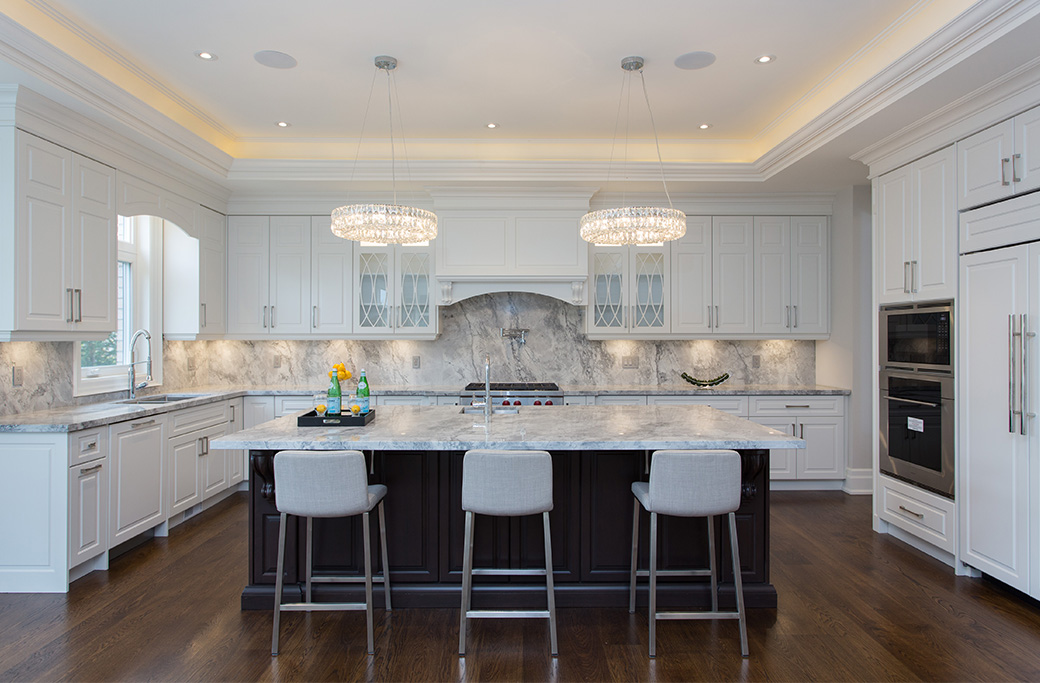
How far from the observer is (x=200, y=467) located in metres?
4.61

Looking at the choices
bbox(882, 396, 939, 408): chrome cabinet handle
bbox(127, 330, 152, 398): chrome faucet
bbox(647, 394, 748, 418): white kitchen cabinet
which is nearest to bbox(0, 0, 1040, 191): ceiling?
bbox(127, 330, 152, 398): chrome faucet

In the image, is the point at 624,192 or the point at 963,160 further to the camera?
the point at 624,192

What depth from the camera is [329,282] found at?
18.2 feet

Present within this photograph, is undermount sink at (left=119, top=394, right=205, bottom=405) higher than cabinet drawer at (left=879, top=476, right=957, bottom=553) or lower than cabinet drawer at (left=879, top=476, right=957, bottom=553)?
higher

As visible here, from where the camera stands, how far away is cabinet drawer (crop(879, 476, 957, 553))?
11.6 feet

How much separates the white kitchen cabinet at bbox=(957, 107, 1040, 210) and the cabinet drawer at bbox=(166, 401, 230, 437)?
205 inches

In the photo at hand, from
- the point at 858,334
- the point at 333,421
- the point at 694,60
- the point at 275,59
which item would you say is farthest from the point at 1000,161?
the point at 275,59

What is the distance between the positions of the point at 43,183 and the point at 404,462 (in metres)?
2.58

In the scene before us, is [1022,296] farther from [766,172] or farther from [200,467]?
[200,467]

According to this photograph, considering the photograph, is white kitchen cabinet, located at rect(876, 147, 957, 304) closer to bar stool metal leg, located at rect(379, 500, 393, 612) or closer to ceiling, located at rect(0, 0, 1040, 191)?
ceiling, located at rect(0, 0, 1040, 191)

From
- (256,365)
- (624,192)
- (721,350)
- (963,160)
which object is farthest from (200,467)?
(963,160)

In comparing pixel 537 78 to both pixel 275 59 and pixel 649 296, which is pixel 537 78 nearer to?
pixel 275 59

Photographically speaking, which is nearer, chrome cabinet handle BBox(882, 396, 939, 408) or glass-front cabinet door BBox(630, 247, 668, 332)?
chrome cabinet handle BBox(882, 396, 939, 408)

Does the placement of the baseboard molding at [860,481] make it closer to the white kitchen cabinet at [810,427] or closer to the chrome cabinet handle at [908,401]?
the white kitchen cabinet at [810,427]
